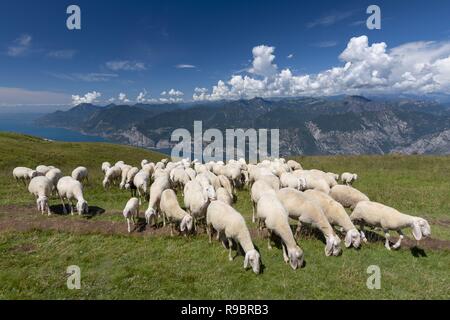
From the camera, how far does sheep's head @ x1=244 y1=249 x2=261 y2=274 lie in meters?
13.1

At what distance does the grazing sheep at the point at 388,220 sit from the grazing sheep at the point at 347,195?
3.62 meters

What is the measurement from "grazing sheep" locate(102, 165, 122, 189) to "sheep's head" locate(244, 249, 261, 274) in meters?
22.6

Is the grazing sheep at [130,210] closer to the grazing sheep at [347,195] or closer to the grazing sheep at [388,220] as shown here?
the grazing sheep at [388,220]

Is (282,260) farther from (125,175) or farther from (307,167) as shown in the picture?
(307,167)

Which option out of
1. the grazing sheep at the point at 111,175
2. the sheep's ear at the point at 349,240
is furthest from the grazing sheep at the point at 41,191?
the sheep's ear at the point at 349,240

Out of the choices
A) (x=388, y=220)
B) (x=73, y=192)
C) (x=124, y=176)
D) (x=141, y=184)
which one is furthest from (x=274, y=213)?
(x=124, y=176)

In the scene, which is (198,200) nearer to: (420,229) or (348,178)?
(420,229)

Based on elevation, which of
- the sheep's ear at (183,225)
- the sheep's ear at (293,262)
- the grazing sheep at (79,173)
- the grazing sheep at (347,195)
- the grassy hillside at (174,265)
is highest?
the grazing sheep at (79,173)

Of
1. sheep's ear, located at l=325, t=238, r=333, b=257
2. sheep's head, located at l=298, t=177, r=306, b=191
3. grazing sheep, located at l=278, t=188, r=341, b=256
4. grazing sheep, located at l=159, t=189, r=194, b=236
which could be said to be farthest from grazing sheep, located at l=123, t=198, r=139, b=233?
sheep's head, located at l=298, t=177, r=306, b=191

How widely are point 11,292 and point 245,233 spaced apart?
33.4 ft

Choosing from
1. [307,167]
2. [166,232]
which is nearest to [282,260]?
[166,232]

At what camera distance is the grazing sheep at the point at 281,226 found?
13.7 metres

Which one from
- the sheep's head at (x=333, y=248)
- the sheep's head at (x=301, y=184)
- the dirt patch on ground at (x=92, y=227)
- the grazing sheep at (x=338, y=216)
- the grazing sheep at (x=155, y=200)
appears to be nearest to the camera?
the sheep's head at (x=333, y=248)

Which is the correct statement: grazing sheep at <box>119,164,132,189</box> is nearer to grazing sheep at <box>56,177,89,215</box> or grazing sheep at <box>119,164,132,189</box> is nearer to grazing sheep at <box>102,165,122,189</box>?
grazing sheep at <box>102,165,122,189</box>
